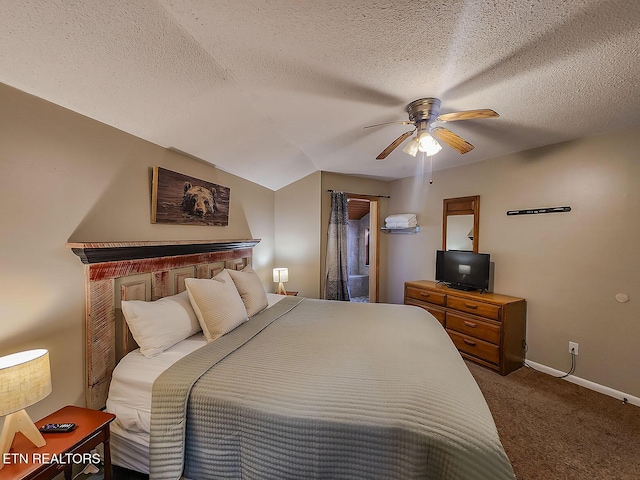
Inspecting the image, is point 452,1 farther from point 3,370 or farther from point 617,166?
point 617,166

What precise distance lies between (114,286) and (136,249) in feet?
0.87

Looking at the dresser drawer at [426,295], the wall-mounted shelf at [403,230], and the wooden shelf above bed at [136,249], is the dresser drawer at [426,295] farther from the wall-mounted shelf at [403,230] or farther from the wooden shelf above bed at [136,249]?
the wooden shelf above bed at [136,249]

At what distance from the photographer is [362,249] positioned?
7.00 meters

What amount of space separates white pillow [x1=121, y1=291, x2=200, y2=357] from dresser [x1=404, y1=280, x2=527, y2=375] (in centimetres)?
284

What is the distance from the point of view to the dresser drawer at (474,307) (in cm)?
273

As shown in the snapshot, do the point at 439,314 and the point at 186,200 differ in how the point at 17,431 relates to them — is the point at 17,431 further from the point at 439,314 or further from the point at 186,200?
the point at 439,314

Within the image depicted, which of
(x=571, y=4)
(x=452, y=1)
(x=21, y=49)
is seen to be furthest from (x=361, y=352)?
(x=21, y=49)

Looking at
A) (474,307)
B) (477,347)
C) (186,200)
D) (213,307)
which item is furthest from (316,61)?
(477,347)

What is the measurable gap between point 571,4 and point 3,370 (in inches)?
104

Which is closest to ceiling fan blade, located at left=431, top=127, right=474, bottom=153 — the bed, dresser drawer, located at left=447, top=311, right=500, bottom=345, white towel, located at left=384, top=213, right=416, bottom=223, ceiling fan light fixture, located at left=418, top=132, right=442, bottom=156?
ceiling fan light fixture, located at left=418, top=132, right=442, bottom=156

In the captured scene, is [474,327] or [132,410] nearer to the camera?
[132,410]

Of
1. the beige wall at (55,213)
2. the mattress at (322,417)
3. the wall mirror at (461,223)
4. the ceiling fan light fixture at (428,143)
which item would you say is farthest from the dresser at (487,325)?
the beige wall at (55,213)

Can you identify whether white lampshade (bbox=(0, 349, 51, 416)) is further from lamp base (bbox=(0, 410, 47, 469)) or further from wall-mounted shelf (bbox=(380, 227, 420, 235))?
wall-mounted shelf (bbox=(380, 227, 420, 235))

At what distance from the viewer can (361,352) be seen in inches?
64.0
